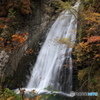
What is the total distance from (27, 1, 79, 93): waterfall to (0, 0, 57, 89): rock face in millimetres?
613

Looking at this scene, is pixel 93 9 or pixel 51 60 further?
pixel 51 60

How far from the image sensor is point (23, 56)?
9.75m

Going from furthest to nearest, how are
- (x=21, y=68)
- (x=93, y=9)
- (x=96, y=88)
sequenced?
(x=21, y=68)
(x=93, y=9)
(x=96, y=88)

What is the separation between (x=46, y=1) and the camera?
1369cm

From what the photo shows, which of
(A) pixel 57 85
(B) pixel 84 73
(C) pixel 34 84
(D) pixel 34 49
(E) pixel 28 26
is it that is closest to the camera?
(B) pixel 84 73

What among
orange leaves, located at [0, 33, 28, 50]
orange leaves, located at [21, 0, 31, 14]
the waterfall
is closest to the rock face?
orange leaves, located at [0, 33, 28, 50]

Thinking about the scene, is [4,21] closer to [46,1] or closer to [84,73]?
[46,1]

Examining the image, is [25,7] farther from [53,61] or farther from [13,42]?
[53,61]

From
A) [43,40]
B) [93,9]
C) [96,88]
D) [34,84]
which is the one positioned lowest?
[34,84]

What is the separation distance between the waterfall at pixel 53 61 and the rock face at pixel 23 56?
0.61 meters

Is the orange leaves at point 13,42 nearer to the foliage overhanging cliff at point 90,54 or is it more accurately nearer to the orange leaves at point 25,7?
the orange leaves at point 25,7

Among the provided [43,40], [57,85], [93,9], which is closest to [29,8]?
[43,40]

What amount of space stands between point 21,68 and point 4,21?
4255 millimetres

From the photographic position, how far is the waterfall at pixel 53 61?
22.7ft
